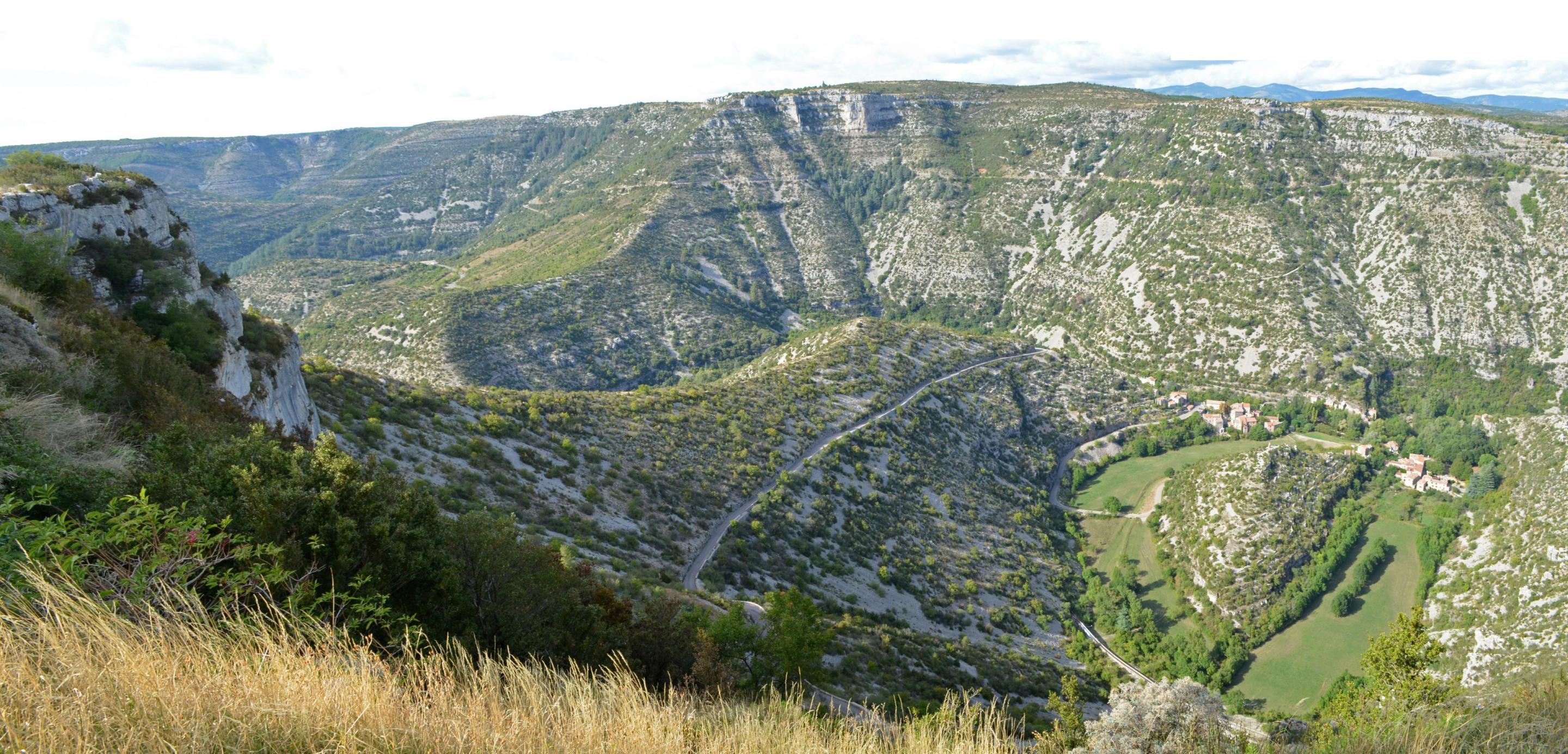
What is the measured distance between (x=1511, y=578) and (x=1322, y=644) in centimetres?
1256

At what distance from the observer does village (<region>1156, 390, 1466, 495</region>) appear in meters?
63.9

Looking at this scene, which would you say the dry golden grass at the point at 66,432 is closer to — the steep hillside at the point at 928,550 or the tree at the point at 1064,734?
the tree at the point at 1064,734

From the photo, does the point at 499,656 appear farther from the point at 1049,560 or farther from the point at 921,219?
the point at 921,219

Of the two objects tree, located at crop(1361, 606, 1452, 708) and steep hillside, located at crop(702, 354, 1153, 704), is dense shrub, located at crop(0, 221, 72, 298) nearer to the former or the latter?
steep hillside, located at crop(702, 354, 1153, 704)

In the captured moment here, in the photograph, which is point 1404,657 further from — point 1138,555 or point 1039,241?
point 1039,241

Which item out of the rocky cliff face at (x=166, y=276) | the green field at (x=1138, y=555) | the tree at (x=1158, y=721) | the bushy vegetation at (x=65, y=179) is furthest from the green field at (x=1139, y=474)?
the bushy vegetation at (x=65, y=179)

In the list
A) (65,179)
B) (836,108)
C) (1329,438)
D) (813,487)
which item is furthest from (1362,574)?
(836,108)

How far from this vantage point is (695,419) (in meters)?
45.7

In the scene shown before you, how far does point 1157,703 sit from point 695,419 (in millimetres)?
38227

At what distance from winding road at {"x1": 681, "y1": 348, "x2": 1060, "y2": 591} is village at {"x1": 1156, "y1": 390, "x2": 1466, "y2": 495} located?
22.6m

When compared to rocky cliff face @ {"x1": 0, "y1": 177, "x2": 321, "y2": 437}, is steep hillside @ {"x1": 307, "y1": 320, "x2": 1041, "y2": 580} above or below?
below

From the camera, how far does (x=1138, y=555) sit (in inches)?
2229

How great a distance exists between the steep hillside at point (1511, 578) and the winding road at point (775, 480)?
95.7 ft

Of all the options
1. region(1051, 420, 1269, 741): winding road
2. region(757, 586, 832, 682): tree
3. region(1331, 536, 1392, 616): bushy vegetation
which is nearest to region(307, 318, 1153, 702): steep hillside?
region(1051, 420, 1269, 741): winding road
